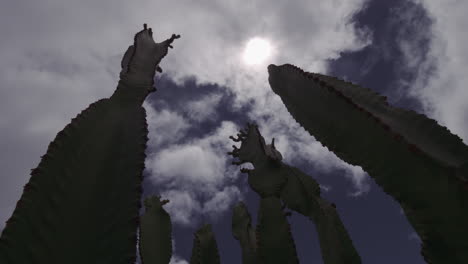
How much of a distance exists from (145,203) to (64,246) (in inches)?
114

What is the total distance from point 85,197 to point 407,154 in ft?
3.52

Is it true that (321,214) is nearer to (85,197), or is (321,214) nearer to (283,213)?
(283,213)

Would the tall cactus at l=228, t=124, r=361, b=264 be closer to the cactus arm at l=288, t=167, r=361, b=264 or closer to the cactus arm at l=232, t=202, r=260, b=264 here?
the cactus arm at l=288, t=167, r=361, b=264

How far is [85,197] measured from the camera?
1369 millimetres

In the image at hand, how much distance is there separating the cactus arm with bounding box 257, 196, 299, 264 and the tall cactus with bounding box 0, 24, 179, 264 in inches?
50.0

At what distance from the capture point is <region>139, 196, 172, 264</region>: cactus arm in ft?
10.4

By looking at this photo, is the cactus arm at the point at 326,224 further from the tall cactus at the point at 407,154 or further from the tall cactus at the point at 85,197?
the tall cactus at the point at 85,197

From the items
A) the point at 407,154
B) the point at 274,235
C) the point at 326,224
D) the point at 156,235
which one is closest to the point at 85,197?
the point at 407,154

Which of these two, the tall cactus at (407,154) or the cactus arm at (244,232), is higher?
the cactus arm at (244,232)

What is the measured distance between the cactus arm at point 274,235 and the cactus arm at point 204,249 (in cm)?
87

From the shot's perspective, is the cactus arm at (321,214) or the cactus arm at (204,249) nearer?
the cactus arm at (321,214)

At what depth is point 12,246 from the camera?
3.93 ft

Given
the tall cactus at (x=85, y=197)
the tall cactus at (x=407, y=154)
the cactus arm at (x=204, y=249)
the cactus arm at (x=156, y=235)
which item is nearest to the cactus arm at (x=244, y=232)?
the cactus arm at (x=204, y=249)

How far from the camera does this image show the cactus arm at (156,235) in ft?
10.4
